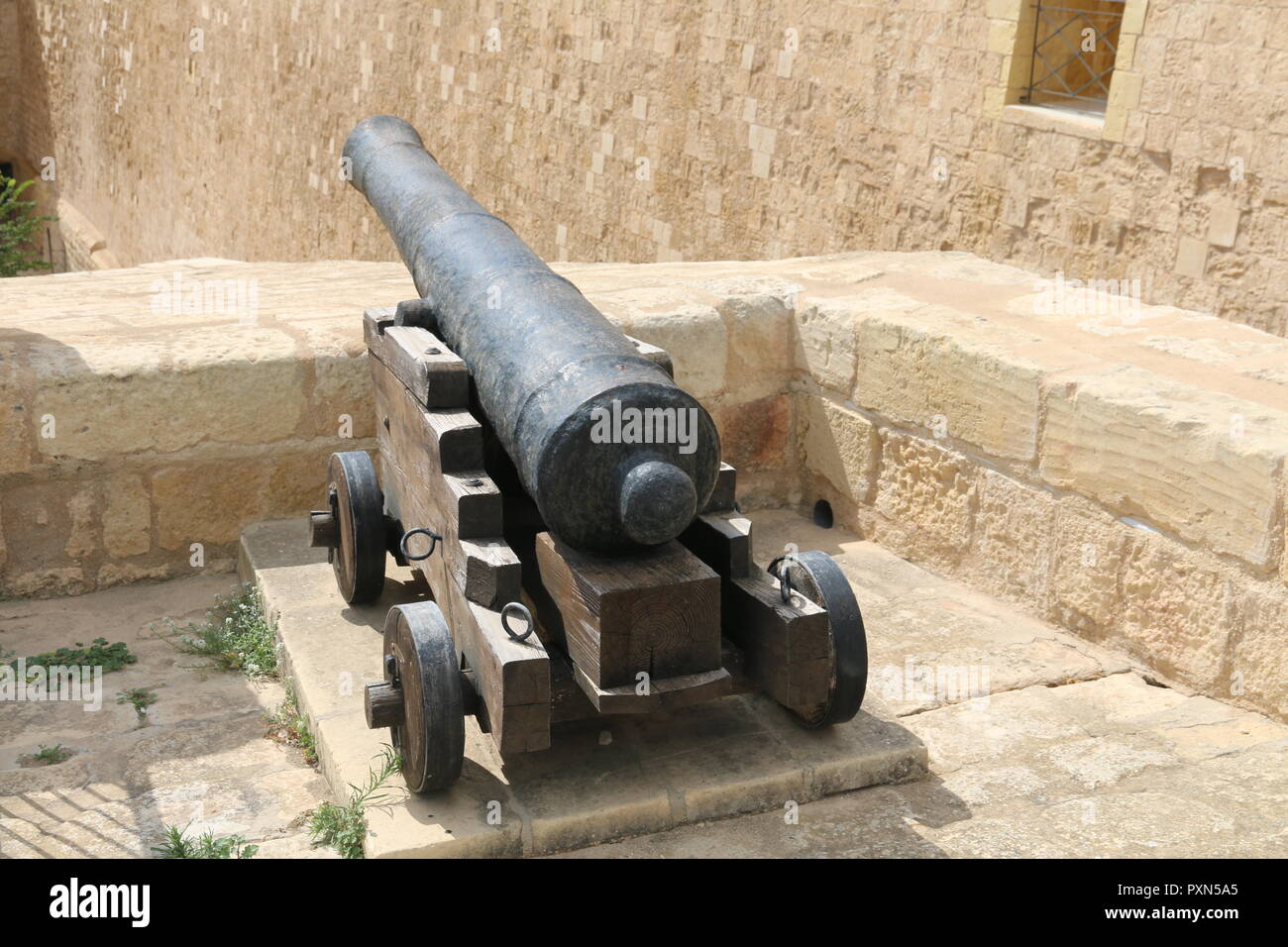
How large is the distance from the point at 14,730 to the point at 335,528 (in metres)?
0.94

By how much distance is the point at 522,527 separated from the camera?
129 inches

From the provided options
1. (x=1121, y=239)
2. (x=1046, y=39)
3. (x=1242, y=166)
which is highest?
(x=1046, y=39)

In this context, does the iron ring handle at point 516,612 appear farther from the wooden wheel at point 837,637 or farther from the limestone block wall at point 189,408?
the limestone block wall at point 189,408

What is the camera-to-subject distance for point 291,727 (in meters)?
3.23

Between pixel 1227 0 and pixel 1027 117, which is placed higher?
pixel 1227 0

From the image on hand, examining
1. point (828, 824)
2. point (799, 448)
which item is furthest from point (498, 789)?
point (799, 448)

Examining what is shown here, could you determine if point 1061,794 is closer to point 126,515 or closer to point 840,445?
point 840,445

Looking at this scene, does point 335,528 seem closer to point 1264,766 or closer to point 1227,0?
point 1264,766

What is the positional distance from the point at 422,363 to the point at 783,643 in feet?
3.56

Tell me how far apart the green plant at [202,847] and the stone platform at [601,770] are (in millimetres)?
234

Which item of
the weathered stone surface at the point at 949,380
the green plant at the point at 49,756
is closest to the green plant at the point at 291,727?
the green plant at the point at 49,756

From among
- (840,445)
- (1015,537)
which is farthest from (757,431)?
(1015,537)

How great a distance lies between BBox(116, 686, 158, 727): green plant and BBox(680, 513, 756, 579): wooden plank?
4.58 ft

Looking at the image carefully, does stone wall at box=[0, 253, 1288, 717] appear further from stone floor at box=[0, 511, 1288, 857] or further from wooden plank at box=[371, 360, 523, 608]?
wooden plank at box=[371, 360, 523, 608]
